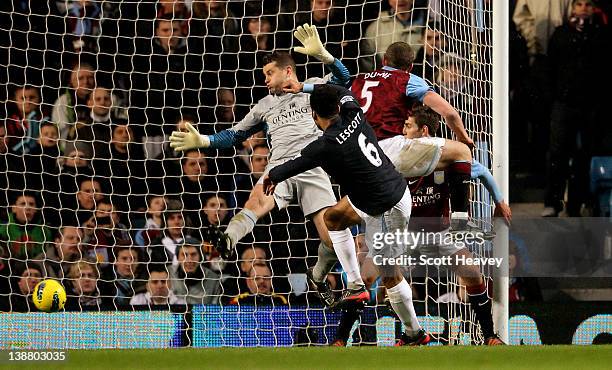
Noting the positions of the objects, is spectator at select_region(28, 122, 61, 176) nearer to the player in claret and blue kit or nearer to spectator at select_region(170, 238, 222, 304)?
spectator at select_region(170, 238, 222, 304)

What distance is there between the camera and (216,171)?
9414 millimetres

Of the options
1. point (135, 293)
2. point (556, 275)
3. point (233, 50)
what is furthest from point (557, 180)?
point (135, 293)

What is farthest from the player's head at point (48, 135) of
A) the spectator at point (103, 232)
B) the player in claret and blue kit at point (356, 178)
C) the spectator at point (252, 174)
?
the player in claret and blue kit at point (356, 178)

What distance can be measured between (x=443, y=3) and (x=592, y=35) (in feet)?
8.21

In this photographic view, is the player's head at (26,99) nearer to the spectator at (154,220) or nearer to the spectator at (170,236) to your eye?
the spectator at (154,220)

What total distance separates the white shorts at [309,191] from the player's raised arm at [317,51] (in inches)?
25.7

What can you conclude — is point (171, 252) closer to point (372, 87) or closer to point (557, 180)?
point (372, 87)

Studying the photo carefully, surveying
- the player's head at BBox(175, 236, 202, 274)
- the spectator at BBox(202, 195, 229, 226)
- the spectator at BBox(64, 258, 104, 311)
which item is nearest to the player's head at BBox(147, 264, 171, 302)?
the player's head at BBox(175, 236, 202, 274)

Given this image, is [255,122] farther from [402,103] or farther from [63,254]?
[63,254]

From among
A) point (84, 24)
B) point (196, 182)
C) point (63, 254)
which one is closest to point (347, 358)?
point (196, 182)

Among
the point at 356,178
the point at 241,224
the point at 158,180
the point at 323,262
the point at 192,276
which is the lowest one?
the point at 192,276

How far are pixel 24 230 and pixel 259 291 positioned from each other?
1.76 m

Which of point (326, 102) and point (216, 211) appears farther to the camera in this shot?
point (216, 211)

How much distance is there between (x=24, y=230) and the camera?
933cm
